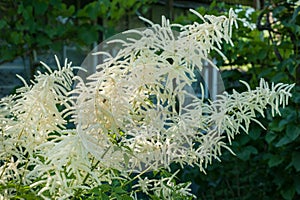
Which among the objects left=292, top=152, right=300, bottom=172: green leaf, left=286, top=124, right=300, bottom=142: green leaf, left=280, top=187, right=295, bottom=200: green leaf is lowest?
left=280, top=187, right=295, bottom=200: green leaf

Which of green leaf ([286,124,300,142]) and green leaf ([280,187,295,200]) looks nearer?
green leaf ([286,124,300,142])

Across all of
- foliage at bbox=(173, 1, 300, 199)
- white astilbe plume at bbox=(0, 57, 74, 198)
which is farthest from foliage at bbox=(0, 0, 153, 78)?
white astilbe plume at bbox=(0, 57, 74, 198)

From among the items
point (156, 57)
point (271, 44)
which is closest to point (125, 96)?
point (156, 57)

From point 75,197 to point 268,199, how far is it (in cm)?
174

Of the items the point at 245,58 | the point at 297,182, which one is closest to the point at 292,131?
the point at 297,182

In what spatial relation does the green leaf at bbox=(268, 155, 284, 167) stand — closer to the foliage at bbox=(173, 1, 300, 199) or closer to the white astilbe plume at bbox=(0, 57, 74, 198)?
the foliage at bbox=(173, 1, 300, 199)

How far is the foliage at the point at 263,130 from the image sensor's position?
6.90ft

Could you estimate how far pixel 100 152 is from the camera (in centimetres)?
73

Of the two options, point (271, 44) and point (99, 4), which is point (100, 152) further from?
point (99, 4)

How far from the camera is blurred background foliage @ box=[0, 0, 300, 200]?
2137 mm

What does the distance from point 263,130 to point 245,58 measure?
1.29 ft

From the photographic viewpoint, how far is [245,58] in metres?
2.51

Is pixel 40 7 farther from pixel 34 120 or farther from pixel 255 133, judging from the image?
pixel 34 120

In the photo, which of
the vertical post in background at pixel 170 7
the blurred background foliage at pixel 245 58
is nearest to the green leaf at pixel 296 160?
the blurred background foliage at pixel 245 58
